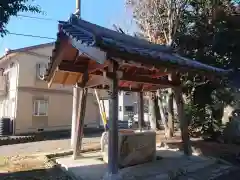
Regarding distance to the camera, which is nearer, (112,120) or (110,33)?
(112,120)

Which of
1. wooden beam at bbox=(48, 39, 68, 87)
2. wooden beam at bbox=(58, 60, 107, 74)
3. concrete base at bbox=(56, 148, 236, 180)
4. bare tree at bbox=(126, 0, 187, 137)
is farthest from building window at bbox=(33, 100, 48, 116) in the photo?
wooden beam at bbox=(58, 60, 107, 74)

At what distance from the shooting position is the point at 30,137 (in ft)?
49.5

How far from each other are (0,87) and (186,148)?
1735 cm

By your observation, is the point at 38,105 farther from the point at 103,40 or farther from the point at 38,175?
the point at 103,40

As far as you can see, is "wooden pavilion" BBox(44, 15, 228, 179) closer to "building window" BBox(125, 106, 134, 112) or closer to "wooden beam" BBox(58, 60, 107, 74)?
"wooden beam" BBox(58, 60, 107, 74)

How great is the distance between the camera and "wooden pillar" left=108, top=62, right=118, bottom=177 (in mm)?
5301

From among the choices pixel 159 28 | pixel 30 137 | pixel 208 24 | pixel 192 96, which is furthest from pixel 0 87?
pixel 208 24

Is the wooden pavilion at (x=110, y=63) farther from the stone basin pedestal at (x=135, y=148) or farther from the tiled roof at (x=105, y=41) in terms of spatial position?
the stone basin pedestal at (x=135, y=148)

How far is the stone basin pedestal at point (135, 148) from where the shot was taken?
6.63 meters

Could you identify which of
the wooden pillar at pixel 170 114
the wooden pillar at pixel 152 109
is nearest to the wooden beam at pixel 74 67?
the wooden pillar at pixel 170 114

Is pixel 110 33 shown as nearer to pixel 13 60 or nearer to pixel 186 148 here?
pixel 186 148

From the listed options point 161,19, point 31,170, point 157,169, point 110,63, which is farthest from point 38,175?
point 161,19

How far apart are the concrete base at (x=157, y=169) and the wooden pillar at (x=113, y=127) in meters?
0.23

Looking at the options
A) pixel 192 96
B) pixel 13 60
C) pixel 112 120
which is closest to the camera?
pixel 112 120
